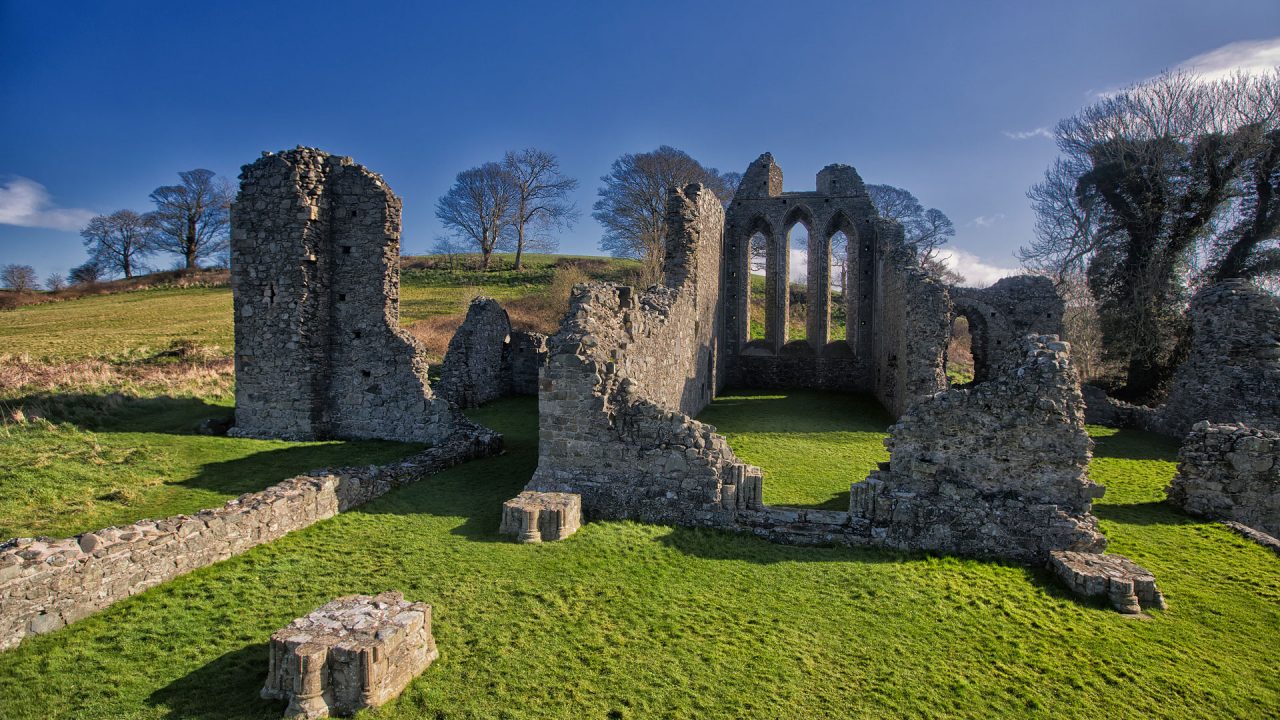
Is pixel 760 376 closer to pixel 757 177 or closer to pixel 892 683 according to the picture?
→ pixel 757 177

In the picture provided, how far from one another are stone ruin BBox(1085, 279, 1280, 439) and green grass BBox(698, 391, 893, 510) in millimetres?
6676

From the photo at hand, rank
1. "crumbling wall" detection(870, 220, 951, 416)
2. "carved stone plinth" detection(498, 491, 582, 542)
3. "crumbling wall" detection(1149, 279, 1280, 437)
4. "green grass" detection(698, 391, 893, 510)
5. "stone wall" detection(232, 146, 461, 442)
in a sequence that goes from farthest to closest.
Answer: "crumbling wall" detection(870, 220, 951, 416) < "crumbling wall" detection(1149, 279, 1280, 437) < "stone wall" detection(232, 146, 461, 442) < "green grass" detection(698, 391, 893, 510) < "carved stone plinth" detection(498, 491, 582, 542)

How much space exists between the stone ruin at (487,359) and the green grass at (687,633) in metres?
8.90

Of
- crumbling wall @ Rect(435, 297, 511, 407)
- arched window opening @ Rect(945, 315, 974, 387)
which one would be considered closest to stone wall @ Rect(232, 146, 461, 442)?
crumbling wall @ Rect(435, 297, 511, 407)

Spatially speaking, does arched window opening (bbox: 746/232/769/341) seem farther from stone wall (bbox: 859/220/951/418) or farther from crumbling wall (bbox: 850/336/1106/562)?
crumbling wall (bbox: 850/336/1106/562)

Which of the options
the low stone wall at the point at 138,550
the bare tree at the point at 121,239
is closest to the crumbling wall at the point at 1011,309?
the low stone wall at the point at 138,550

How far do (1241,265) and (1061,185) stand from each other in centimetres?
600

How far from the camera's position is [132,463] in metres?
9.35

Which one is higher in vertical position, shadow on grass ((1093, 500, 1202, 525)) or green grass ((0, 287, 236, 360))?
green grass ((0, 287, 236, 360))

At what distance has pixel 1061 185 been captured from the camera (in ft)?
72.4

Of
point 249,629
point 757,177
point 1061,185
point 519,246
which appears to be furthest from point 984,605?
point 519,246

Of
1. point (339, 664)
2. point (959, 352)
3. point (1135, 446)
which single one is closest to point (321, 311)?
point (339, 664)

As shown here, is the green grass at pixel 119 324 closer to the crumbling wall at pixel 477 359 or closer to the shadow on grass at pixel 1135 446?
the crumbling wall at pixel 477 359

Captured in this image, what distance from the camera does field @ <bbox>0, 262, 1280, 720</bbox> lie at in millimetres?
4557
